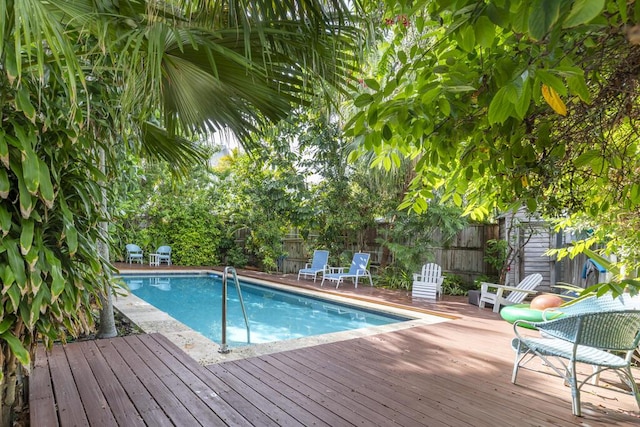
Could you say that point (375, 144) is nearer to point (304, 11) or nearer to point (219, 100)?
point (304, 11)

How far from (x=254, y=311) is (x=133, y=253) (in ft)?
21.7

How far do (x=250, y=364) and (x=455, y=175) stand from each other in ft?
7.81

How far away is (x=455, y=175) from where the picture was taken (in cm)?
176

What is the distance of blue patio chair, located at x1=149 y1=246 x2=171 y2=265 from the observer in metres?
11.7

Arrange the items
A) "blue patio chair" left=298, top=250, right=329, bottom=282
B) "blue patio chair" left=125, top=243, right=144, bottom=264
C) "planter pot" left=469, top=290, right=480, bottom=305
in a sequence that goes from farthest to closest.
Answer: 1. "blue patio chair" left=125, top=243, right=144, bottom=264
2. "blue patio chair" left=298, top=250, right=329, bottom=282
3. "planter pot" left=469, top=290, right=480, bottom=305

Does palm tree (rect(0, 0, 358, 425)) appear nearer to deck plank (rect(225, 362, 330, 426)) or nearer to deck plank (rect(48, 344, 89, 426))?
deck plank (rect(48, 344, 89, 426))

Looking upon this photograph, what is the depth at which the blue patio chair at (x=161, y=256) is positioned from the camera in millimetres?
11656

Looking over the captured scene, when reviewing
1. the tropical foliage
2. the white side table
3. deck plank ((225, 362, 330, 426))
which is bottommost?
deck plank ((225, 362, 330, 426))

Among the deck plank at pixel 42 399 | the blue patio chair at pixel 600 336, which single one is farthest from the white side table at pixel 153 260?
the blue patio chair at pixel 600 336

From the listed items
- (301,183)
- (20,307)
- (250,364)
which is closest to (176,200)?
(301,183)

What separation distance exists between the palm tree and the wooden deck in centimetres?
59

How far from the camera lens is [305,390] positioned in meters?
2.63

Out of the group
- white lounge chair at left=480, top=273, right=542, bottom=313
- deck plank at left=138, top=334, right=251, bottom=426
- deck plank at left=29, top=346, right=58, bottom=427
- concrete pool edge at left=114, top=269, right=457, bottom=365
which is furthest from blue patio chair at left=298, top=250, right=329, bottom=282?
deck plank at left=29, top=346, right=58, bottom=427

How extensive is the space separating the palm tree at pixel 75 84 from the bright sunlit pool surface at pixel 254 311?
10.8 feet
